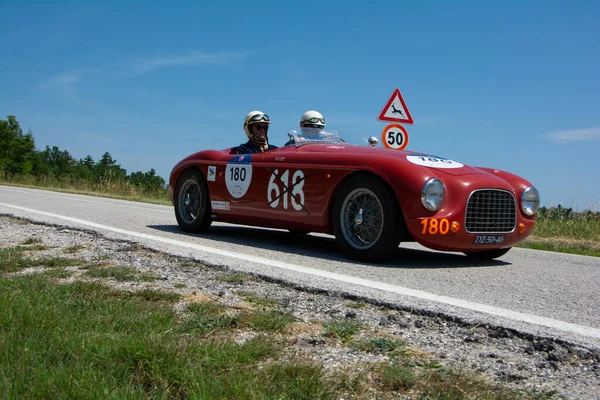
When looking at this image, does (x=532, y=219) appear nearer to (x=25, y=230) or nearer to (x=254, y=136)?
(x=254, y=136)

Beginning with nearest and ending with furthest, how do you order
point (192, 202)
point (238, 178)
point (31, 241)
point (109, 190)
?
point (31, 241) → point (238, 178) → point (192, 202) → point (109, 190)

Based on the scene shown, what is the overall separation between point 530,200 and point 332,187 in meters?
1.90

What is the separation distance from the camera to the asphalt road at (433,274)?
3.51 metres

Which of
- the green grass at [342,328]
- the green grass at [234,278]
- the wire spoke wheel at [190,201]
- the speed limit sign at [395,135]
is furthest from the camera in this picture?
the speed limit sign at [395,135]

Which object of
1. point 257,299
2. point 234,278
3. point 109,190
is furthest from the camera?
point 109,190

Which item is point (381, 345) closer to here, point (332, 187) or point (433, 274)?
point (433, 274)

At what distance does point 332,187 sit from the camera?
579cm

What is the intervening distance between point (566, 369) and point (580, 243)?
642cm

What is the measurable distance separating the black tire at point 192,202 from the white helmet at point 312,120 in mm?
1385

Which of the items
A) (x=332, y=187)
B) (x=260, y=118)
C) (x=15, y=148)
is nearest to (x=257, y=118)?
(x=260, y=118)

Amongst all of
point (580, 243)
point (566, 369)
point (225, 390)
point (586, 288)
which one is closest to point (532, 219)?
point (586, 288)

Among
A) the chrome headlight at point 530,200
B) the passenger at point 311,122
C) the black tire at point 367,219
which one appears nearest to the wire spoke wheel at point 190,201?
the passenger at point 311,122

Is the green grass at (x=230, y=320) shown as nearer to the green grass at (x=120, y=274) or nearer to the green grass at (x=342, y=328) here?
the green grass at (x=342, y=328)

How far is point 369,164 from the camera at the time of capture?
552 cm
